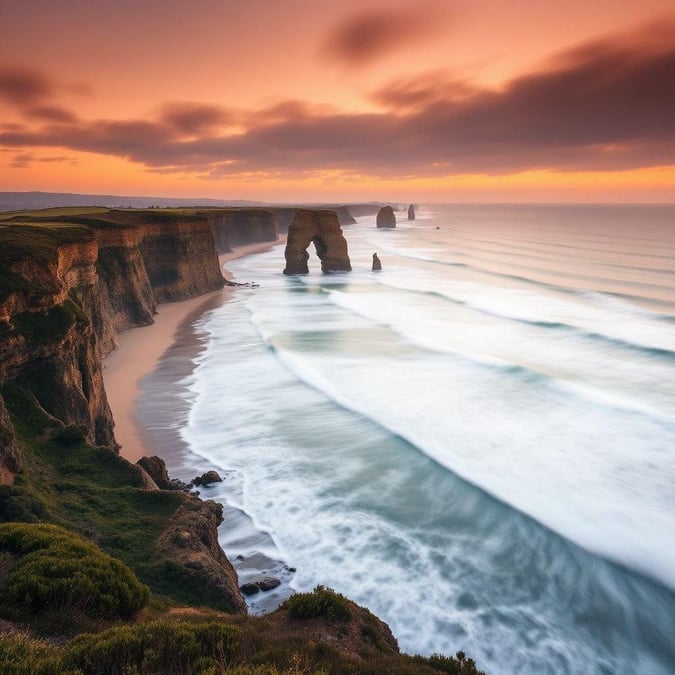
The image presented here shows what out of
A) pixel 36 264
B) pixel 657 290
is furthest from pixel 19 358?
pixel 657 290

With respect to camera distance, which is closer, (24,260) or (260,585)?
(260,585)

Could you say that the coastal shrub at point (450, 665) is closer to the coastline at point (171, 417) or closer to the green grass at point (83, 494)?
the coastline at point (171, 417)

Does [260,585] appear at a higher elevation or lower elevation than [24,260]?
lower

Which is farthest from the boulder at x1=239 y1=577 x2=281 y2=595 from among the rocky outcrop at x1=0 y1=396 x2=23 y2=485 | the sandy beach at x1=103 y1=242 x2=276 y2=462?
the sandy beach at x1=103 y1=242 x2=276 y2=462

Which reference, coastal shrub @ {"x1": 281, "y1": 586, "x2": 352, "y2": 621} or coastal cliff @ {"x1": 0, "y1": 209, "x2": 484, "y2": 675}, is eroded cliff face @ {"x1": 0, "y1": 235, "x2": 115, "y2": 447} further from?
coastal shrub @ {"x1": 281, "y1": 586, "x2": 352, "y2": 621}

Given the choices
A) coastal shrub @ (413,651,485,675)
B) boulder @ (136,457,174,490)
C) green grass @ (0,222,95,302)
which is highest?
green grass @ (0,222,95,302)

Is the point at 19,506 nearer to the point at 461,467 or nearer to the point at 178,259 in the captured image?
the point at 461,467

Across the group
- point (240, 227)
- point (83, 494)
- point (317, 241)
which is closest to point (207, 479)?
point (83, 494)
